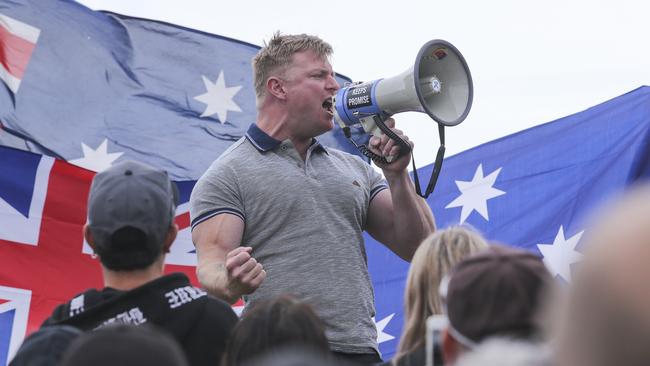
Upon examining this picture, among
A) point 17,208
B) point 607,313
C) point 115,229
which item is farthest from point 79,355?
point 17,208

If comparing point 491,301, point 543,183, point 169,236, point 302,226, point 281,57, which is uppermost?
point 543,183

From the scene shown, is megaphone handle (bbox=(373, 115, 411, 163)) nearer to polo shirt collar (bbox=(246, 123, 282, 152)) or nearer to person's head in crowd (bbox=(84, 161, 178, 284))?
polo shirt collar (bbox=(246, 123, 282, 152))

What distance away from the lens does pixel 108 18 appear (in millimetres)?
9586

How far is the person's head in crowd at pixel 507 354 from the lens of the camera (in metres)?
1.73

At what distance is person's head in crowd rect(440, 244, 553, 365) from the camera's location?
1866 mm

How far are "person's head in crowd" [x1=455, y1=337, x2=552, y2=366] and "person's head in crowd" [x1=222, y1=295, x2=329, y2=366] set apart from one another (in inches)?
27.9

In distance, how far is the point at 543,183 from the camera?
7.48 meters

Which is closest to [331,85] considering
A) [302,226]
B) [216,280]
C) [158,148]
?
[302,226]

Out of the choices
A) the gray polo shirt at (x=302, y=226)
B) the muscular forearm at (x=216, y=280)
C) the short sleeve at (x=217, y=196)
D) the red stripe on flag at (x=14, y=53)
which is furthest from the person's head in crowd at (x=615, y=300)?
the red stripe on flag at (x=14, y=53)

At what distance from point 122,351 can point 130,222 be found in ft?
3.94

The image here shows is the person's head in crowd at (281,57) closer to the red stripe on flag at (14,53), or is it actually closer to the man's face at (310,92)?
the man's face at (310,92)

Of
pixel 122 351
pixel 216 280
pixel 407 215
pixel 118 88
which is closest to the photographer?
pixel 122 351

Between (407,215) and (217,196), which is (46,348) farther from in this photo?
(407,215)

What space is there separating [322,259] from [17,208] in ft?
13.5
